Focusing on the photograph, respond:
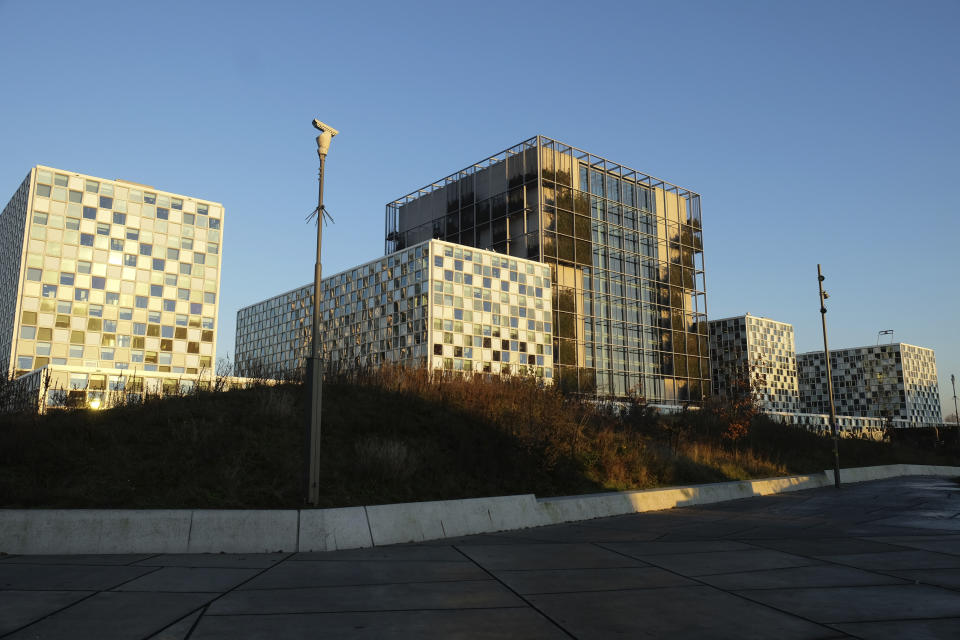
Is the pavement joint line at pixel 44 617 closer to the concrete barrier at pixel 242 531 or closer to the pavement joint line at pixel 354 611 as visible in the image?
the pavement joint line at pixel 354 611

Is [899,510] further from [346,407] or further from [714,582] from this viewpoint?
[346,407]

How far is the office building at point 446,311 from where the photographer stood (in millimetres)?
72375

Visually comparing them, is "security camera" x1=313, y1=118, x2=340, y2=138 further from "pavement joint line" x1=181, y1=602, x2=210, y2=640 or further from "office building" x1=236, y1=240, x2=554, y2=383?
"office building" x1=236, y1=240, x2=554, y2=383

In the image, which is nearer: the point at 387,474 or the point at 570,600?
the point at 570,600

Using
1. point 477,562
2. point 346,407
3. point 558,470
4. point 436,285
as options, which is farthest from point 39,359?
point 477,562

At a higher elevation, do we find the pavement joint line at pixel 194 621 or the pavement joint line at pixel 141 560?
the pavement joint line at pixel 194 621

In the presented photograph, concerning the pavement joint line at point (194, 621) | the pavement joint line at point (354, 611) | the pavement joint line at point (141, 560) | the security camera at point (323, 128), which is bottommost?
the pavement joint line at point (141, 560)

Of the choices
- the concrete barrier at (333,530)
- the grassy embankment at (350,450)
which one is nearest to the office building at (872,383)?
the grassy embankment at (350,450)

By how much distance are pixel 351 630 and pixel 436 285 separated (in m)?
66.5

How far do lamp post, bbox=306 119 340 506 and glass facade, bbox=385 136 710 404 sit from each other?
63.4 meters

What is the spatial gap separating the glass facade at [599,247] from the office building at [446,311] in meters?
3.87

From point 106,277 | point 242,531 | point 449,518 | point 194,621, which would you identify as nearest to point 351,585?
point 194,621

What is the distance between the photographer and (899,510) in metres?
18.7

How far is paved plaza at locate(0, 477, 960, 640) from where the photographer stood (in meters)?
6.59
